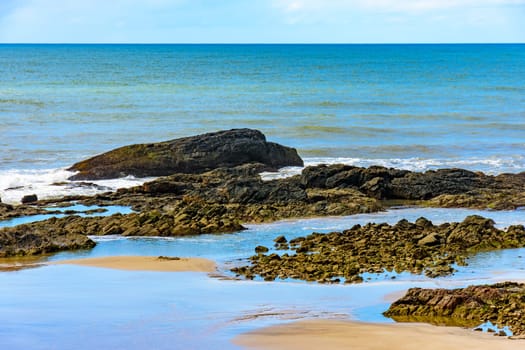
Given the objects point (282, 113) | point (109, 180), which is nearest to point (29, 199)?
point (109, 180)

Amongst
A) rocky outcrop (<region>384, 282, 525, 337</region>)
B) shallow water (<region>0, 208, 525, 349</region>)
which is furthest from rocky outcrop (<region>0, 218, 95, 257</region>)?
rocky outcrop (<region>384, 282, 525, 337</region>)

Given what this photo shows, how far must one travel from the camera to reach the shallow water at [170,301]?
1330cm

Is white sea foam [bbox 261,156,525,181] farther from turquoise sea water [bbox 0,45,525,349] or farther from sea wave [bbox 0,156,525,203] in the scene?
turquoise sea water [bbox 0,45,525,349]

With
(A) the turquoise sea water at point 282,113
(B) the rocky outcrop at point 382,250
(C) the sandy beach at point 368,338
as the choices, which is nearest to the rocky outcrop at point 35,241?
(B) the rocky outcrop at point 382,250

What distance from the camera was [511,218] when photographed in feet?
80.2

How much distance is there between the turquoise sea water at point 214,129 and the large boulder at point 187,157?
929 mm

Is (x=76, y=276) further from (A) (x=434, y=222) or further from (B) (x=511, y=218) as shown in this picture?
(B) (x=511, y=218)

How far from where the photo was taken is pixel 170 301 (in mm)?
15594

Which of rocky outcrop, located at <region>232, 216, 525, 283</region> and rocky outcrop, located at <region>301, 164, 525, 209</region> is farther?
rocky outcrop, located at <region>301, 164, 525, 209</region>

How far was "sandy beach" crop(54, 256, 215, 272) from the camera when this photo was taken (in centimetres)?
1862

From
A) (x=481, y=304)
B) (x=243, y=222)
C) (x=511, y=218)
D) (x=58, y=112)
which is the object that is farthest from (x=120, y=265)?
(x=58, y=112)

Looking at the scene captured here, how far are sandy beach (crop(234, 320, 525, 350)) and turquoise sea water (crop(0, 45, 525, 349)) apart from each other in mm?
521

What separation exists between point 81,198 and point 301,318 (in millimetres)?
14230

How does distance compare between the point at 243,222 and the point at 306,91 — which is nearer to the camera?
the point at 243,222
